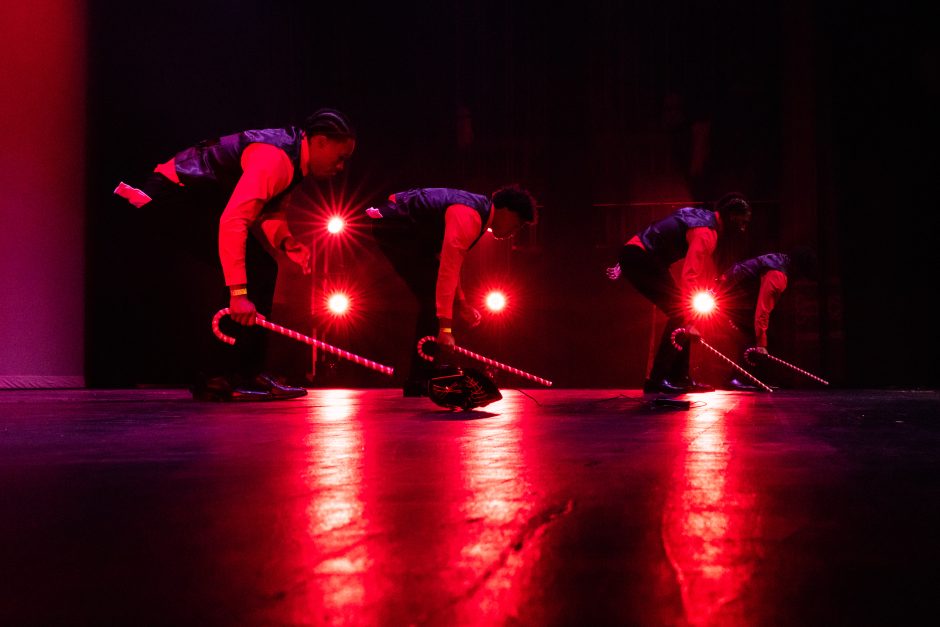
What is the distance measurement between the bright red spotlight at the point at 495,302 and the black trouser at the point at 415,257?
4080 mm

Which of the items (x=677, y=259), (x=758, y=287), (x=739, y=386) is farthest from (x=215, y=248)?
(x=758, y=287)

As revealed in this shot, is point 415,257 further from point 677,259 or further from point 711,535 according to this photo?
point 711,535

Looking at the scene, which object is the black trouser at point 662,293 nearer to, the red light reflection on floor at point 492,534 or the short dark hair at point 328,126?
the short dark hair at point 328,126

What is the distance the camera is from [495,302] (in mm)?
8734

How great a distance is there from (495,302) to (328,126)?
17.3 ft

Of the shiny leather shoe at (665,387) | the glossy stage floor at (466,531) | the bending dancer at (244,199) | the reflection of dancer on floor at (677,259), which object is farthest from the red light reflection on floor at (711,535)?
the shiny leather shoe at (665,387)

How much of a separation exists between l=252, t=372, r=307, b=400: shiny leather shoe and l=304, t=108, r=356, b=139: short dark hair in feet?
4.02

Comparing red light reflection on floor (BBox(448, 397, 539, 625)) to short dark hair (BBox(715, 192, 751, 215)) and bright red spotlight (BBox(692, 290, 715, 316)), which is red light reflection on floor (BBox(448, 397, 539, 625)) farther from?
bright red spotlight (BBox(692, 290, 715, 316))

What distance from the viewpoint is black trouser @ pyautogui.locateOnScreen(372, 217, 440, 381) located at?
4578 mm

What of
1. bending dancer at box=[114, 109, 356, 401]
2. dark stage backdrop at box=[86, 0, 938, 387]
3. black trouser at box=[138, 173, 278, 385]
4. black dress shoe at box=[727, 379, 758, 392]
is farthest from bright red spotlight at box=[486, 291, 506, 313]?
black trouser at box=[138, 173, 278, 385]

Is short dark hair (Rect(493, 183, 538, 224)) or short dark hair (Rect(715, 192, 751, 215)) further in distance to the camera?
short dark hair (Rect(715, 192, 751, 215))

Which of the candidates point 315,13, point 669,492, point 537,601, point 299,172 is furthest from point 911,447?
point 315,13

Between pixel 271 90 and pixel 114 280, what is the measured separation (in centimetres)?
244

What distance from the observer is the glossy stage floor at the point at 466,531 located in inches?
29.0
